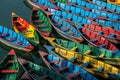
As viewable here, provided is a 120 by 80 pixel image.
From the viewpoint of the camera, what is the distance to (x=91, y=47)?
29.8 metres

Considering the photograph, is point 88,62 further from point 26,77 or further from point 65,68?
point 26,77

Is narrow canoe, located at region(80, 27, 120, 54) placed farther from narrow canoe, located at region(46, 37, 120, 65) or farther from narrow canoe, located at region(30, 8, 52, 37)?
narrow canoe, located at region(30, 8, 52, 37)

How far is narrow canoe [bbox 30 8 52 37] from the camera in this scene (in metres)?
33.9

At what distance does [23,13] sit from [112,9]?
1240 centimetres

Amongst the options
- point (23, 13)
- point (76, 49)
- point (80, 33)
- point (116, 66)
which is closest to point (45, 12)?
point (23, 13)

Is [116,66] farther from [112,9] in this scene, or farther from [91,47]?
[112,9]

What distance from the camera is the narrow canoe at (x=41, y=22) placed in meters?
33.9

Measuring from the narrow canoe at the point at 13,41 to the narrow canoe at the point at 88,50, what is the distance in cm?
252

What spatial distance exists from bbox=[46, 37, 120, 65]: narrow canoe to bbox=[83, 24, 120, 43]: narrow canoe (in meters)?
3.41

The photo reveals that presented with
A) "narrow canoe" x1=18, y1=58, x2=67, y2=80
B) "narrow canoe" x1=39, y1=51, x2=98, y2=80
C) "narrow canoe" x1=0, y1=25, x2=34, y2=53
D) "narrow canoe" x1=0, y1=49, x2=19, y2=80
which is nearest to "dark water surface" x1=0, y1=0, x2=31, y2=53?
"narrow canoe" x1=0, y1=25, x2=34, y2=53

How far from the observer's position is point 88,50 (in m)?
29.9

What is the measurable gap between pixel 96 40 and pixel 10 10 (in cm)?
1557

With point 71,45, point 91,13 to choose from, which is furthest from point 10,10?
point 71,45

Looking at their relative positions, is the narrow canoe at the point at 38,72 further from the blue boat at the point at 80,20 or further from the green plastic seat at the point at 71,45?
the blue boat at the point at 80,20
